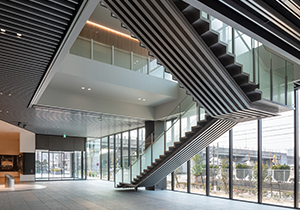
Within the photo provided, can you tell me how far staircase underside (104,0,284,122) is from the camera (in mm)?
5422

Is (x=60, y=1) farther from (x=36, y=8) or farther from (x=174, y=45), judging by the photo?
(x=174, y=45)

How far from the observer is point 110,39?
12250mm

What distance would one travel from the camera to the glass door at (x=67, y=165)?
24.5 metres

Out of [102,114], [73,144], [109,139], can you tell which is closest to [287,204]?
[102,114]

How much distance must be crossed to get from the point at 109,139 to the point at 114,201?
13076mm

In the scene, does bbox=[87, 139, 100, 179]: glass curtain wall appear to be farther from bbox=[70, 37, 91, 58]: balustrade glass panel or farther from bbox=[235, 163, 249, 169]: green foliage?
bbox=[235, 163, 249, 169]: green foliage

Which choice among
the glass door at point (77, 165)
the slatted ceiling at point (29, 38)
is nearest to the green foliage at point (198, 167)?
the slatted ceiling at point (29, 38)

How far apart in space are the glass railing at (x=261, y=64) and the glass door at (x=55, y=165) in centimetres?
2141

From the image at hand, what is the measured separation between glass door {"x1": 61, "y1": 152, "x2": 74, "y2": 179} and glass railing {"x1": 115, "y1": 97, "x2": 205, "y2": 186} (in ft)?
39.7

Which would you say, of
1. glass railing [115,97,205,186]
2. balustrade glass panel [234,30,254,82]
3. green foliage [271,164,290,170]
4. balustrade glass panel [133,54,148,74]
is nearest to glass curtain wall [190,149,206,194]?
glass railing [115,97,205,186]

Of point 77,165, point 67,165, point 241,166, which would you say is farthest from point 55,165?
point 241,166

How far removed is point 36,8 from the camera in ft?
14.8

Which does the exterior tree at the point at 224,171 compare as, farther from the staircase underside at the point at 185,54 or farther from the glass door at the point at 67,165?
the glass door at the point at 67,165

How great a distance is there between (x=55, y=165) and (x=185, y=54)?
2143 cm
